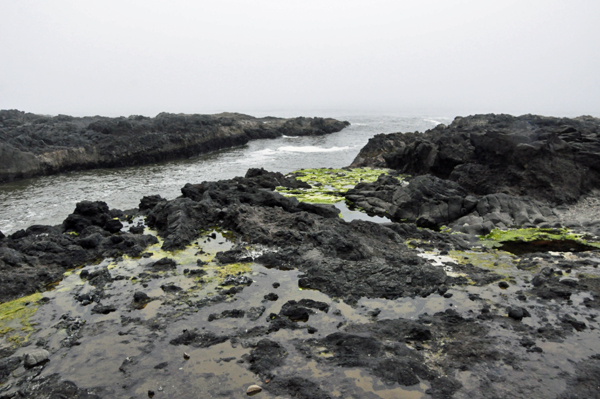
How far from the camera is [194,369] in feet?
32.0

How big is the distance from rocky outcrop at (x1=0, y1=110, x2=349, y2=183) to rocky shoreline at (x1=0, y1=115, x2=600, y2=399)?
25974 mm

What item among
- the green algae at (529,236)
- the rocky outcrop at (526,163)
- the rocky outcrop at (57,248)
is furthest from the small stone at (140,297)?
the rocky outcrop at (526,163)

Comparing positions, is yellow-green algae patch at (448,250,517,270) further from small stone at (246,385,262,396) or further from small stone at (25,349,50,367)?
small stone at (25,349,50,367)

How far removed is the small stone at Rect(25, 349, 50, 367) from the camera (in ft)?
32.6

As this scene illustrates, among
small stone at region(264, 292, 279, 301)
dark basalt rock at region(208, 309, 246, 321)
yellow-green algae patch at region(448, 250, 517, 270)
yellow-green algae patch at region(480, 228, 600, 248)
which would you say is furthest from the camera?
yellow-green algae patch at region(480, 228, 600, 248)

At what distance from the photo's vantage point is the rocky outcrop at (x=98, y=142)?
4281cm

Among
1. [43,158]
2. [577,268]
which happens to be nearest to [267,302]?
[577,268]

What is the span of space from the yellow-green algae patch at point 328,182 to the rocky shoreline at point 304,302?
631cm

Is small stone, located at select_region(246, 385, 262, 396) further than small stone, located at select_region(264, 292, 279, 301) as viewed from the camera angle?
No

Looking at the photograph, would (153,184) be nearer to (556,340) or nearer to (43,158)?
(43,158)

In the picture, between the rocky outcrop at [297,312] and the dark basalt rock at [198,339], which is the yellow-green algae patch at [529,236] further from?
the dark basalt rock at [198,339]

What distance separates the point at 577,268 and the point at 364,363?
37.0ft

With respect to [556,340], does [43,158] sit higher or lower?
higher

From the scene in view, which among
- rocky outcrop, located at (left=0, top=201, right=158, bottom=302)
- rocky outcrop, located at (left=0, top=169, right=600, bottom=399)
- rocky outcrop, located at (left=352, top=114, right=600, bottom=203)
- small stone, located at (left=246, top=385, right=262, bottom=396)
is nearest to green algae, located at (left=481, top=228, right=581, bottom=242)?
rocky outcrop, located at (left=0, top=169, right=600, bottom=399)
